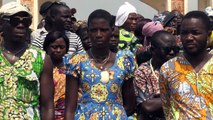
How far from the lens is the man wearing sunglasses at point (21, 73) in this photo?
534 centimetres

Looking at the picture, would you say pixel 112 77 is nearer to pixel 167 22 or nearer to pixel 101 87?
pixel 101 87

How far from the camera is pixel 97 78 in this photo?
5816 mm

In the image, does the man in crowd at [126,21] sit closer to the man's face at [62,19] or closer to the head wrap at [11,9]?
the man's face at [62,19]

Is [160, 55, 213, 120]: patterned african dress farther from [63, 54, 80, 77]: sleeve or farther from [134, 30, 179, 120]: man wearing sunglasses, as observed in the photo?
[134, 30, 179, 120]: man wearing sunglasses

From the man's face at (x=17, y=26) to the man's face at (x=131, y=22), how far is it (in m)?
4.98

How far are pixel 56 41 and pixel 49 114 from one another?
6.47 feet

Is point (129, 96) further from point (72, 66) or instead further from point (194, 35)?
point (194, 35)

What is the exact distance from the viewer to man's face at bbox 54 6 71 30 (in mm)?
8297

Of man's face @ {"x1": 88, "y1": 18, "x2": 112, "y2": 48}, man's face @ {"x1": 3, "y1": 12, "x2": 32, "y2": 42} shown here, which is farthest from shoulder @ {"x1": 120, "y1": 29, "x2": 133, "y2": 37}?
man's face @ {"x1": 3, "y1": 12, "x2": 32, "y2": 42}

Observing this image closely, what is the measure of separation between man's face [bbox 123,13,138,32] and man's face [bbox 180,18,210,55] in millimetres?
4908

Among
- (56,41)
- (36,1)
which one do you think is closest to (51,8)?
(56,41)

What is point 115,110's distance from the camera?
5.84 meters

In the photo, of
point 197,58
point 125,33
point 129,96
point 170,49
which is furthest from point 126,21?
point 197,58

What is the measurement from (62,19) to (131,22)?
2286 mm
